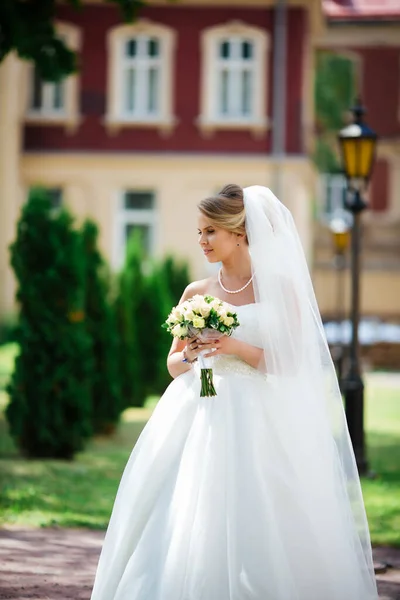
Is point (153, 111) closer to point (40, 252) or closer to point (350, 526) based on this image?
point (40, 252)

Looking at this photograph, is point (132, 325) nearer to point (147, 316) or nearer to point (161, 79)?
point (147, 316)

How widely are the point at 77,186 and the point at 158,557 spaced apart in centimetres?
2350

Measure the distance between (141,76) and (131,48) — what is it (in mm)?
679

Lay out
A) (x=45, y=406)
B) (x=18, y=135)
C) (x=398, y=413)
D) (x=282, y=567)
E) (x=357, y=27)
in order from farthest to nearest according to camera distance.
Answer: (x=357, y=27) → (x=18, y=135) → (x=398, y=413) → (x=45, y=406) → (x=282, y=567)

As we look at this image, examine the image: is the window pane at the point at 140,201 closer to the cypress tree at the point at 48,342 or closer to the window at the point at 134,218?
the window at the point at 134,218

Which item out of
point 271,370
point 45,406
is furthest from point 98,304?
point 271,370

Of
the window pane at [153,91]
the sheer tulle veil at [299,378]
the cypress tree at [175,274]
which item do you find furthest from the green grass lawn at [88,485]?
the window pane at [153,91]

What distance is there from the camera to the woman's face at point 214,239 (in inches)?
223

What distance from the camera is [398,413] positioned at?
17.8 meters

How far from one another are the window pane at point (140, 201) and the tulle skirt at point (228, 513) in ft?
76.3

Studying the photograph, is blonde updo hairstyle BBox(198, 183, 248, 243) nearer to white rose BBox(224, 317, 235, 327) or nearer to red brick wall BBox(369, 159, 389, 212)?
white rose BBox(224, 317, 235, 327)

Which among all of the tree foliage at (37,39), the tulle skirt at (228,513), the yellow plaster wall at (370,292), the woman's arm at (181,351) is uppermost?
the tree foliage at (37,39)

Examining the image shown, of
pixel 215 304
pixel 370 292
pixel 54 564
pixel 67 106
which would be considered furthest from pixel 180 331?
pixel 370 292

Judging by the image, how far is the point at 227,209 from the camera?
568cm
